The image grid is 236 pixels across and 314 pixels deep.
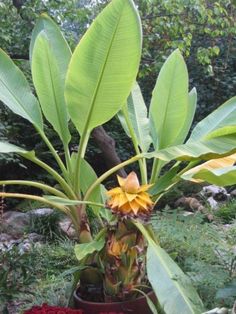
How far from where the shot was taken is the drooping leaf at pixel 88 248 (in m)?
2.18

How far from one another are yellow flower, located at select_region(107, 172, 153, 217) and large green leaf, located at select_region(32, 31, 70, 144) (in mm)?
608

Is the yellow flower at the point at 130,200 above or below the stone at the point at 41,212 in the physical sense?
Answer: above

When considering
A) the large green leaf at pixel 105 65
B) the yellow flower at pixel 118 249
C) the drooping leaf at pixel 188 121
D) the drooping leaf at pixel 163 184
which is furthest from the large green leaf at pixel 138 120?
the yellow flower at pixel 118 249

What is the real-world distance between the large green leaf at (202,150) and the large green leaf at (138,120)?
1.94ft

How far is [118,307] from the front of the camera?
2258mm

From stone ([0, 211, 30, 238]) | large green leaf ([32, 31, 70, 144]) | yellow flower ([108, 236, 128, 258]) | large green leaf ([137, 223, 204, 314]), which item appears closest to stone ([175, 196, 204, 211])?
stone ([0, 211, 30, 238])

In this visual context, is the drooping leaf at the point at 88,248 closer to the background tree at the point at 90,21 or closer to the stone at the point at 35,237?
the stone at the point at 35,237

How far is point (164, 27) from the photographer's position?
5.88 meters

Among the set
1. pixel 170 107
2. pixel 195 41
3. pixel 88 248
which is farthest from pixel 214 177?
pixel 195 41

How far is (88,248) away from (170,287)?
0.46m

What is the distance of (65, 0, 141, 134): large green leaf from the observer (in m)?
2.17

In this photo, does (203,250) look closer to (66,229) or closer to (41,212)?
(66,229)

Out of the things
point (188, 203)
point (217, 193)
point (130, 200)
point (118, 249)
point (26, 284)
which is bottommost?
point (217, 193)

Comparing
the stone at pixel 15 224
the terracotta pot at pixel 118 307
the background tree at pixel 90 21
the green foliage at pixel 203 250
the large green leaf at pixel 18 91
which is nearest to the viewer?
the green foliage at pixel 203 250
